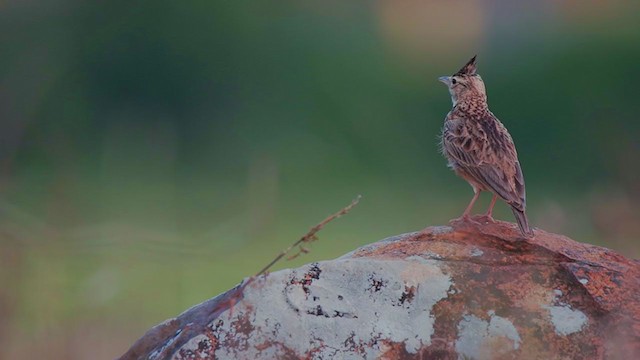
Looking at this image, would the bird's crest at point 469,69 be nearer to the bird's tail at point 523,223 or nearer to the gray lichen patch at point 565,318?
the bird's tail at point 523,223

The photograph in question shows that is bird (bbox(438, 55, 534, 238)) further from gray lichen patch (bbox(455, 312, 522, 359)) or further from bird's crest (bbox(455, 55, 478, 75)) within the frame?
gray lichen patch (bbox(455, 312, 522, 359))

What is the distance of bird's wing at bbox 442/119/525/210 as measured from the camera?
612 cm

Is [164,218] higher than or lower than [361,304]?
higher

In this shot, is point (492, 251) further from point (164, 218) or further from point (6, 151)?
point (164, 218)

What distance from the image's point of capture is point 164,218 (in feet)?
27.3

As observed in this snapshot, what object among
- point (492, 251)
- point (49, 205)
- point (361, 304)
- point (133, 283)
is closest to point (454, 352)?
point (361, 304)

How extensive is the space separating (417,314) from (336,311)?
0.85ft

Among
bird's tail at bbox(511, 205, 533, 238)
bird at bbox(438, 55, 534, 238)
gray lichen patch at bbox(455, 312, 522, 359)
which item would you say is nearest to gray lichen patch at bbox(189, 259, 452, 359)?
gray lichen patch at bbox(455, 312, 522, 359)

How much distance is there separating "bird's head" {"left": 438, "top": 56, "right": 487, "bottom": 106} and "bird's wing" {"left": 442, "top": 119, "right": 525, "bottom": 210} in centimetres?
29

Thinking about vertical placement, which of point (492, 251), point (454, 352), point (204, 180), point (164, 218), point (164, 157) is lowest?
point (454, 352)

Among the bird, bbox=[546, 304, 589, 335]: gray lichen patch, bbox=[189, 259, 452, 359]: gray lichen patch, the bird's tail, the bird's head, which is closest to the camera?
bbox=[189, 259, 452, 359]: gray lichen patch

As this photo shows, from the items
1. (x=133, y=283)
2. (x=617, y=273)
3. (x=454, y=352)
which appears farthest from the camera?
(x=133, y=283)

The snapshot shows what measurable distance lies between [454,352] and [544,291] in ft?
1.41

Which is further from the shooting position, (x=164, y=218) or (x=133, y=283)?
(x=164, y=218)
